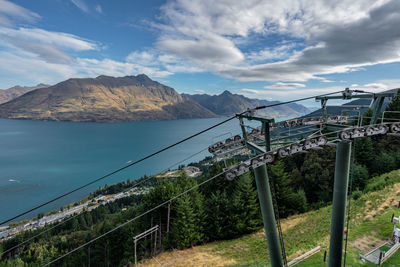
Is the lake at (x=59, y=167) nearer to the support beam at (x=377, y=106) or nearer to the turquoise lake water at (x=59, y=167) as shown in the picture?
the turquoise lake water at (x=59, y=167)

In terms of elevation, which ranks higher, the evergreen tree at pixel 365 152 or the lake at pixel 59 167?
the evergreen tree at pixel 365 152

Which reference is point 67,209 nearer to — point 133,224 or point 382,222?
point 133,224

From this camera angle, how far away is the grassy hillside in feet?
48.8

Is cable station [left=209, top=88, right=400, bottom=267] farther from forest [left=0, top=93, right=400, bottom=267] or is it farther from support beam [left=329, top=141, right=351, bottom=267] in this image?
forest [left=0, top=93, right=400, bottom=267]

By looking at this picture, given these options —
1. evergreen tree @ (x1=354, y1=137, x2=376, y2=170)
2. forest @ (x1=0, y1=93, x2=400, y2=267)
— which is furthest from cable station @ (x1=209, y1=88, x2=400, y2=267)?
evergreen tree @ (x1=354, y1=137, x2=376, y2=170)

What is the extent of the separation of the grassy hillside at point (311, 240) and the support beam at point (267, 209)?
828cm

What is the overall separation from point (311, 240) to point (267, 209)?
15.1 meters

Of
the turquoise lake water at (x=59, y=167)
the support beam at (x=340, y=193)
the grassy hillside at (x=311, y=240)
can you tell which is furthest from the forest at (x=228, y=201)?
the turquoise lake water at (x=59, y=167)

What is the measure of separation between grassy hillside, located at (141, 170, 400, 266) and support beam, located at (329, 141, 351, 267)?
5.79 metres

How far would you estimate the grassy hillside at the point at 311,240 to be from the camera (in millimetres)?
14859

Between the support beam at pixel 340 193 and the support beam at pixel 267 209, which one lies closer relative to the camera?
the support beam at pixel 267 209

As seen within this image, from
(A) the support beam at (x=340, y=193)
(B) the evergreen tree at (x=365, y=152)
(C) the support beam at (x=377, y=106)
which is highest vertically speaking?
(C) the support beam at (x=377, y=106)

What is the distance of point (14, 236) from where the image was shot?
80.4 meters

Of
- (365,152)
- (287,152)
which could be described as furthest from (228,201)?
(365,152)
